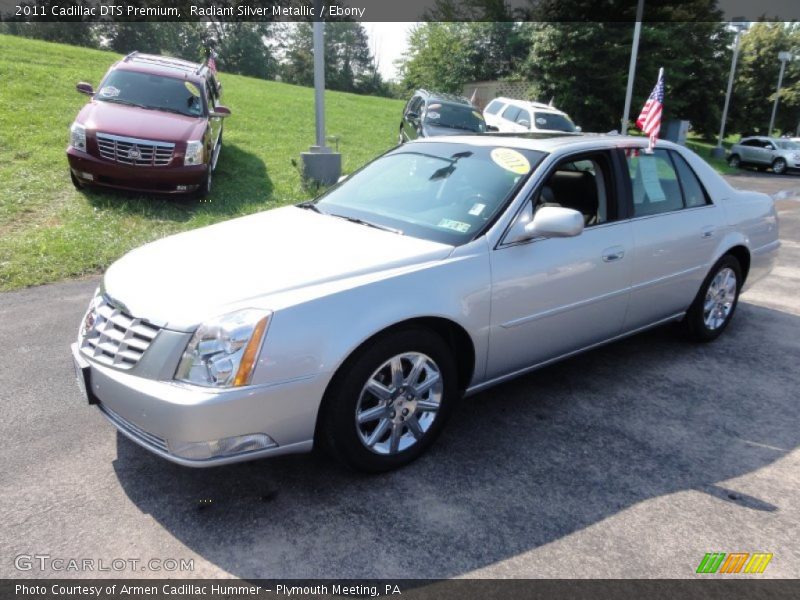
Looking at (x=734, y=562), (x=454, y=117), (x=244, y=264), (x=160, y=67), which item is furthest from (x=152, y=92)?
(x=734, y=562)

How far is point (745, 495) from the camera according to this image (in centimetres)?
297

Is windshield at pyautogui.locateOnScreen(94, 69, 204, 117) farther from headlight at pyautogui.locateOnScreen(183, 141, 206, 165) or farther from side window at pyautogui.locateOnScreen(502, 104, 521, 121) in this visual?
side window at pyautogui.locateOnScreen(502, 104, 521, 121)

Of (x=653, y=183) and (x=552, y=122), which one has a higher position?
(x=552, y=122)

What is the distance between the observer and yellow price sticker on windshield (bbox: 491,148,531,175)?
140 inches

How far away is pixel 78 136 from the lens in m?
7.64

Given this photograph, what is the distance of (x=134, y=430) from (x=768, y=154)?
90.1ft

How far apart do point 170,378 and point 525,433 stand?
1.99 meters

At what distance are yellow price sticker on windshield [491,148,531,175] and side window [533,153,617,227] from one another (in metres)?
0.28

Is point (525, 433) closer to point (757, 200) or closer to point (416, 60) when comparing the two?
point (757, 200)

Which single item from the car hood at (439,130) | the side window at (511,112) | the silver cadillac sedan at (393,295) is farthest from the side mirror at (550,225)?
the side window at (511,112)

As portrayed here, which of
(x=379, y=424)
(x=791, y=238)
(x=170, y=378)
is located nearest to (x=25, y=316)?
(x=170, y=378)

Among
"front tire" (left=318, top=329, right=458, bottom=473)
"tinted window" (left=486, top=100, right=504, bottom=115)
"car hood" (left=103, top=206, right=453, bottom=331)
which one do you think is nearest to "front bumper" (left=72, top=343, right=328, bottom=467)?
"front tire" (left=318, top=329, right=458, bottom=473)

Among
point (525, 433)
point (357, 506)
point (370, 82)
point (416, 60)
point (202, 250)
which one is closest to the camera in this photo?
point (357, 506)

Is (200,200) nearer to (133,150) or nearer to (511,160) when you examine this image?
(133,150)
